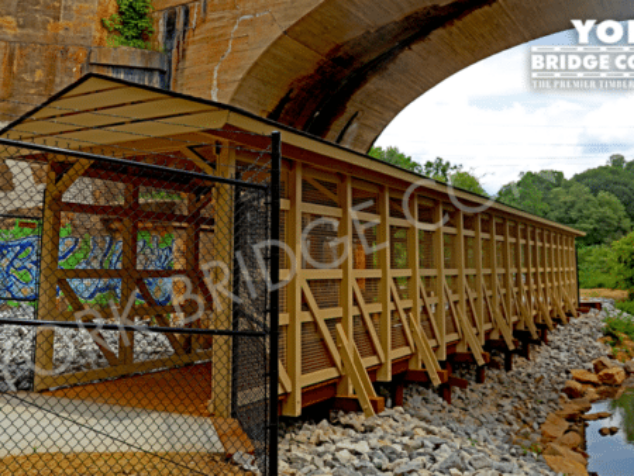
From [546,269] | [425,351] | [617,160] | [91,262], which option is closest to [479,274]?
[425,351]

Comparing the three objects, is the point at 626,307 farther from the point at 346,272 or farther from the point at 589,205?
the point at 589,205

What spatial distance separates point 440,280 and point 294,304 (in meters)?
4.38

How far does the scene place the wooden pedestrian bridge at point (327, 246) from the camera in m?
5.49

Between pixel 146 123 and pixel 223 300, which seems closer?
pixel 223 300

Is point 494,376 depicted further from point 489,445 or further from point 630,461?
point 489,445

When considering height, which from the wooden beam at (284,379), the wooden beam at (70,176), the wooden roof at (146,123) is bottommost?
the wooden beam at (284,379)

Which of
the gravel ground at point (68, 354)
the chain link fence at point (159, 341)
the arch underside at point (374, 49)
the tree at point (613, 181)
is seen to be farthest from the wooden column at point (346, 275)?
the tree at point (613, 181)

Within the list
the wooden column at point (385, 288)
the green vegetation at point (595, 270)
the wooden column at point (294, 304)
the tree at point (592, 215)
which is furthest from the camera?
the tree at point (592, 215)

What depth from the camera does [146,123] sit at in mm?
5715

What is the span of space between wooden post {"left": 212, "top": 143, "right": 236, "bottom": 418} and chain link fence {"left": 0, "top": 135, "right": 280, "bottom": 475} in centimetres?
1

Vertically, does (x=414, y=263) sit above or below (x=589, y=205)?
below

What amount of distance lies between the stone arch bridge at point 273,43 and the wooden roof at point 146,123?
623 cm

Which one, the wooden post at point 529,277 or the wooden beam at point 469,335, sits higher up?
the wooden post at point 529,277

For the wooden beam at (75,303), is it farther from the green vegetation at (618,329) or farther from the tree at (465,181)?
the tree at (465,181)
